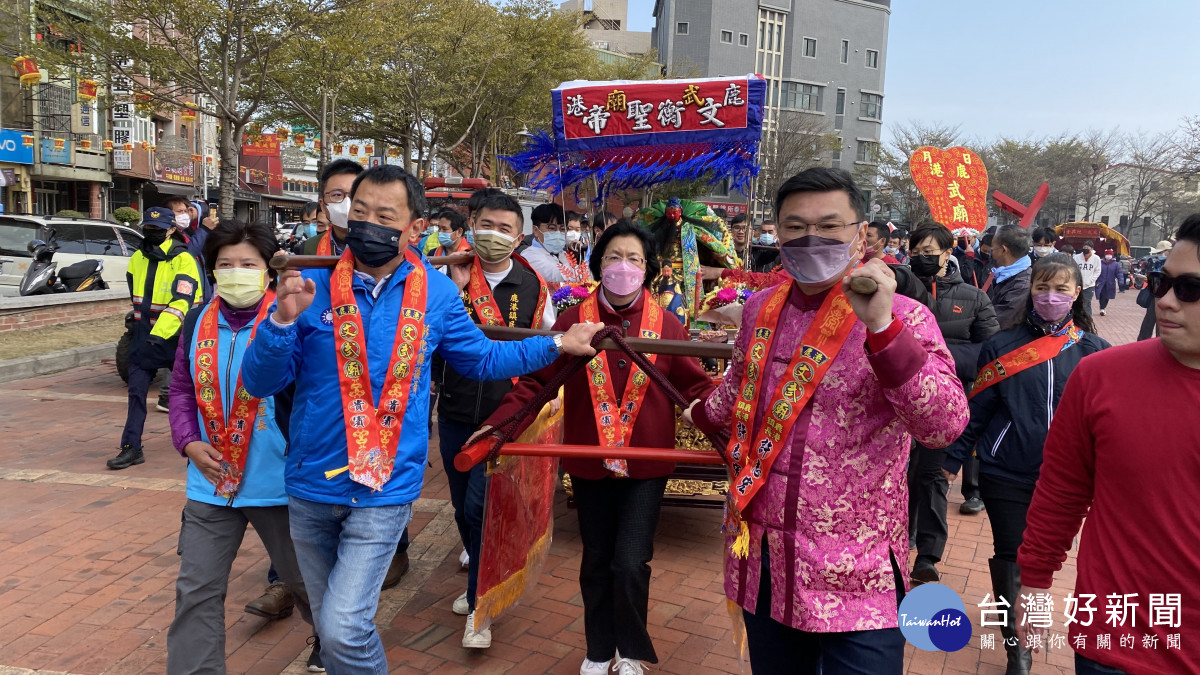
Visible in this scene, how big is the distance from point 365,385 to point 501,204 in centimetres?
189

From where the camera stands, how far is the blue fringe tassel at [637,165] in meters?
6.16

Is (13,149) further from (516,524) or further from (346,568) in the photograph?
(346,568)

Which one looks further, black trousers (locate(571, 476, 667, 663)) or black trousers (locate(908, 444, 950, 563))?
black trousers (locate(908, 444, 950, 563))

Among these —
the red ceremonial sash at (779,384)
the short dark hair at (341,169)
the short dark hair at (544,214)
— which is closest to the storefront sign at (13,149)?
the short dark hair at (544,214)

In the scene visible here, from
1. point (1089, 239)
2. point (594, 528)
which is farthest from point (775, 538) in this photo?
point (1089, 239)

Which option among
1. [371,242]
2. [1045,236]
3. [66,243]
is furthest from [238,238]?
[66,243]

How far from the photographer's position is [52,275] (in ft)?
40.3

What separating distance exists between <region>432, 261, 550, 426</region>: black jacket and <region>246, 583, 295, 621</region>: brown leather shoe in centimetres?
114

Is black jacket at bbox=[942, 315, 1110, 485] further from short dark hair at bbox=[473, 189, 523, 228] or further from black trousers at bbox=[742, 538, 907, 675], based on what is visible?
short dark hair at bbox=[473, 189, 523, 228]

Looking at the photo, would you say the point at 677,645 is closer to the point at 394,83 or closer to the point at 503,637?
the point at 503,637

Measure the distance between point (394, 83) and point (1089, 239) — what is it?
26857mm

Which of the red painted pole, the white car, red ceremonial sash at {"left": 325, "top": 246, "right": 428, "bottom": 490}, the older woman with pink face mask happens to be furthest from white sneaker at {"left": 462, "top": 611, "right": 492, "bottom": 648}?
the white car

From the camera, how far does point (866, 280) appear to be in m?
1.82

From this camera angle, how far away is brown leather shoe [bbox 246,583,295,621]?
3.93m
